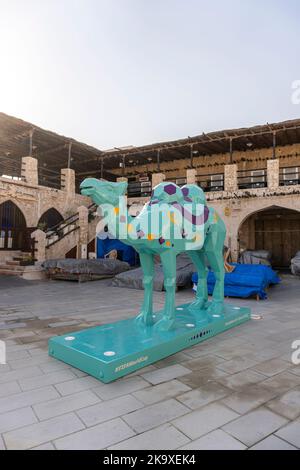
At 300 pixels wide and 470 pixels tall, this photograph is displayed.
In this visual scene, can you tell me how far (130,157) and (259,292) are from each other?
13.9 metres

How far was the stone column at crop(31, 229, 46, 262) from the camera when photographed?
1246 centimetres

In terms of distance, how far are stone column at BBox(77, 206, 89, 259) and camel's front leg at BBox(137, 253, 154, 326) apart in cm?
1143

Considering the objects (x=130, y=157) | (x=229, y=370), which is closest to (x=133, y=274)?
(x=229, y=370)

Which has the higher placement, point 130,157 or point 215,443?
point 130,157

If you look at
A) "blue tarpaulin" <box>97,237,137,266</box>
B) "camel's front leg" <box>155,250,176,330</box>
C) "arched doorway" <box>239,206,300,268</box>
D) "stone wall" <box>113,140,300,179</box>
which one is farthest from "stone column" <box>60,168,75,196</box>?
"camel's front leg" <box>155,250,176,330</box>

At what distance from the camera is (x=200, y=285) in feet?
15.8

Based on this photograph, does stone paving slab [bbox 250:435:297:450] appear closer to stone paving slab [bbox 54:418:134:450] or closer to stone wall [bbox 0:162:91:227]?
stone paving slab [bbox 54:418:134:450]

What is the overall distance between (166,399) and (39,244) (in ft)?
37.5

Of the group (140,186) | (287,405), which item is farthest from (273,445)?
(140,186)

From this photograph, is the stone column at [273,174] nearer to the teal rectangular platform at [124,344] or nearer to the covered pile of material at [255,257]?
the covered pile of material at [255,257]

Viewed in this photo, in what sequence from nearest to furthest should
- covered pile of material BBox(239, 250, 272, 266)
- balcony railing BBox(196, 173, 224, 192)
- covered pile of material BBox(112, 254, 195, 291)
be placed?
1. covered pile of material BBox(112, 254, 195, 291)
2. covered pile of material BBox(239, 250, 272, 266)
3. balcony railing BBox(196, 173, 224, 192)

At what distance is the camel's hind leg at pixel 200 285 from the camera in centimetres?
477
